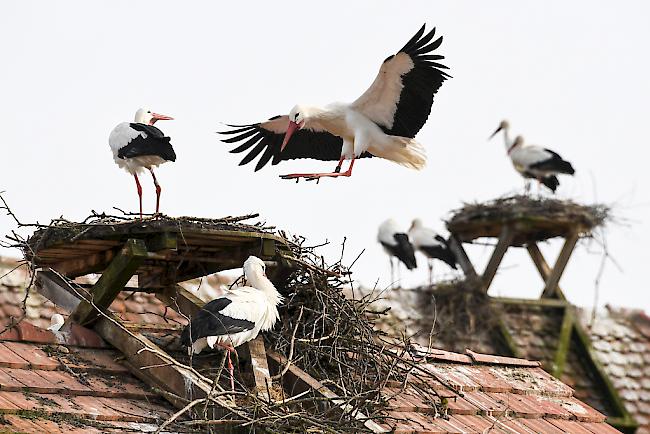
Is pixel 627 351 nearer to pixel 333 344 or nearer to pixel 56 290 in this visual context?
pixel 333 344

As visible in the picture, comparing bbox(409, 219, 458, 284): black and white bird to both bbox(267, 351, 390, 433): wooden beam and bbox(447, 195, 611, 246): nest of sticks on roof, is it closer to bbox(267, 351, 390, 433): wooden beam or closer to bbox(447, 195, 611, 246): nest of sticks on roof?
bbox(447, 195, 611, 246): nest of sticks on roof

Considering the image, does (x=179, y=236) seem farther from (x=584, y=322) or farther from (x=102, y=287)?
(x=584, y=322)

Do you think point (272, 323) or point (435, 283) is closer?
point (272, 323)

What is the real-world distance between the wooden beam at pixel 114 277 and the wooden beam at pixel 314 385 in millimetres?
717

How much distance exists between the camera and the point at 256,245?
498cm

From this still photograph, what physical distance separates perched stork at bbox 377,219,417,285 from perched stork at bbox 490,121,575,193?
175cm

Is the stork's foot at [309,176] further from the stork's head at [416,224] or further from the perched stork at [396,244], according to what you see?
the stork's head at [416,224]

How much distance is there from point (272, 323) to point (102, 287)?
724 millimetres

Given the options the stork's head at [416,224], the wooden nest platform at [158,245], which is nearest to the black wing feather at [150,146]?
the wooden nest platform at [158,245]

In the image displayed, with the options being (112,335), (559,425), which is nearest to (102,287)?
(112,335)

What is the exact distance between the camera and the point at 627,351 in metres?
12.9

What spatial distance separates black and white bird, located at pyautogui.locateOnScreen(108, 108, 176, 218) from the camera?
638 centimetres

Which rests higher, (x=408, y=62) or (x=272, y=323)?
(x=408, y=62)

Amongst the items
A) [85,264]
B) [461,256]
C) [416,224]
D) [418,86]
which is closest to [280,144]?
[418,86]
